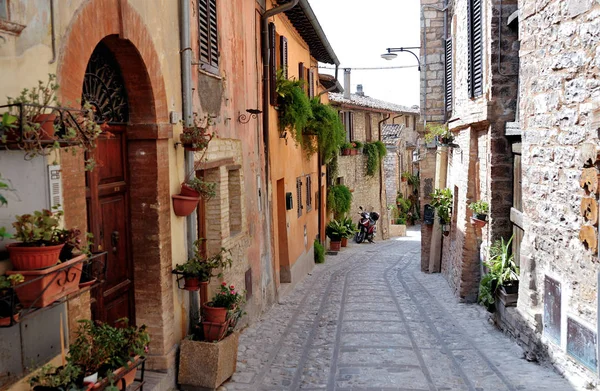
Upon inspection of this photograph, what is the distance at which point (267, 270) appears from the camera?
1159 cm

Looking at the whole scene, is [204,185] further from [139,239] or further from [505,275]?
[505,275]

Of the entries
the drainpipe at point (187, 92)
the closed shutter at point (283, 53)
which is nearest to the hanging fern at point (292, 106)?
the closed shutter at point (283, 53)

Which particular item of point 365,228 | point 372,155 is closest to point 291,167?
point 365,228

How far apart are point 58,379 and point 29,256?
838 mm

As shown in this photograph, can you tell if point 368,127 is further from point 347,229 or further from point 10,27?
point 10,27

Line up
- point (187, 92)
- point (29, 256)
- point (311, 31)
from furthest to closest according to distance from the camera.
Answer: point (311, 31) → point (187, 92) → point (29, 256)

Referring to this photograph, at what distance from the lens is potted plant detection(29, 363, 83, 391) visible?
148 inches

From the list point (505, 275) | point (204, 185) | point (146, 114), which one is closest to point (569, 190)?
point (505, 275)

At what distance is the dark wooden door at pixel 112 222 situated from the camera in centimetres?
544

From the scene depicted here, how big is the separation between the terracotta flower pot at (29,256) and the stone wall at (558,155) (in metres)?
5.07

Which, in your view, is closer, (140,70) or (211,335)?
(140,70)

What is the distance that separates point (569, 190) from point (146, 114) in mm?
4657

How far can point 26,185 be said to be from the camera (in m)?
3.87

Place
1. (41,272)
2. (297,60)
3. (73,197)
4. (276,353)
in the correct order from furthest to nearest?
(297,60) → (276,353) → (73,197) → (41,272)
